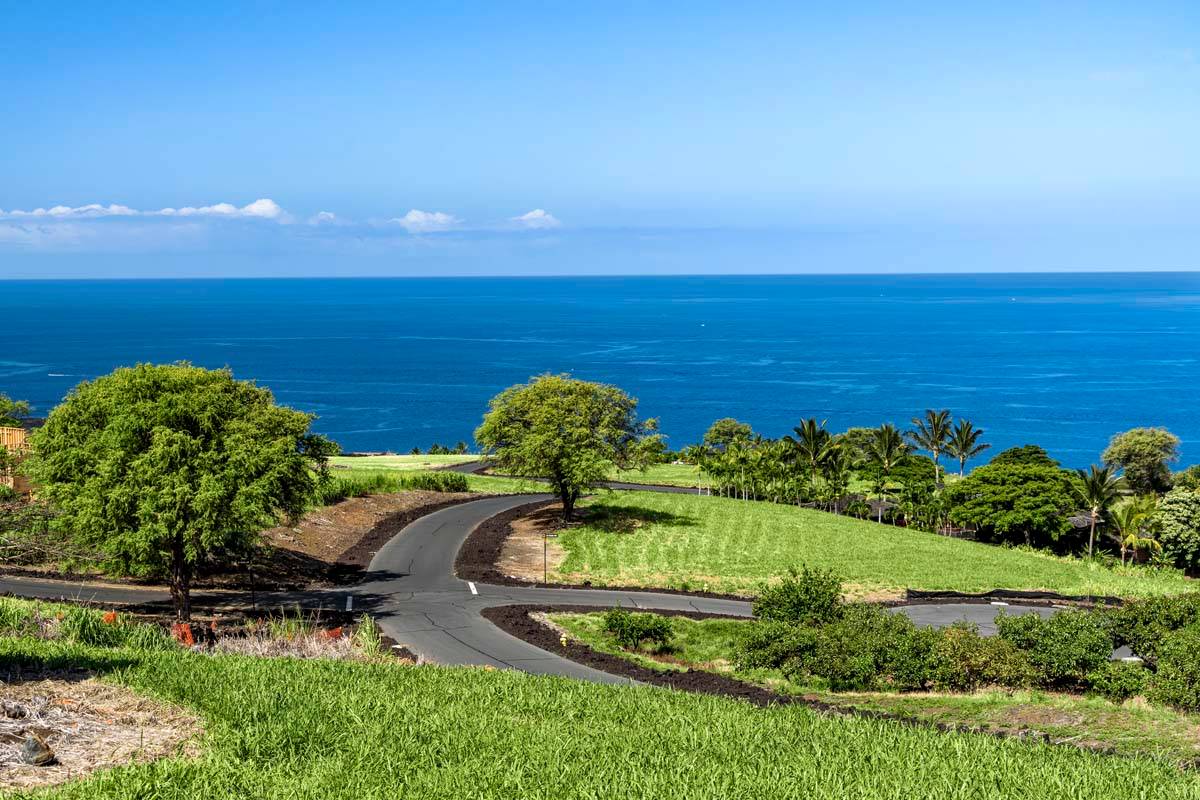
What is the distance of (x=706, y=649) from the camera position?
28594 millimetres

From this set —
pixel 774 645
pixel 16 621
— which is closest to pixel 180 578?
pixel 16 621

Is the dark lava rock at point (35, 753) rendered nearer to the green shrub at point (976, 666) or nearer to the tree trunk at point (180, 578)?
the tree trunk at point (180, 578)

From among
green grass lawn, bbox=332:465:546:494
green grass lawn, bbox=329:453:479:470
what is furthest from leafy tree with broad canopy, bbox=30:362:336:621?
green grass lawn, bbox=329:453:479:470

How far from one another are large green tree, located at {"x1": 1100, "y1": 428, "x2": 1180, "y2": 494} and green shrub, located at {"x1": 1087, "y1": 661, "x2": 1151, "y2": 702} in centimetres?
7014

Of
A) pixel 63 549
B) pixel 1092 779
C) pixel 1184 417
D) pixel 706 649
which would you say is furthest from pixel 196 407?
pixel 1184 417

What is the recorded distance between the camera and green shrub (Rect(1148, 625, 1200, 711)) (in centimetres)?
1927

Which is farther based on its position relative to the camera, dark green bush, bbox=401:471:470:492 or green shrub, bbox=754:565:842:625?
dark green bush, bbox=401:471:470:492

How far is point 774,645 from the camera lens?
79.0 feet

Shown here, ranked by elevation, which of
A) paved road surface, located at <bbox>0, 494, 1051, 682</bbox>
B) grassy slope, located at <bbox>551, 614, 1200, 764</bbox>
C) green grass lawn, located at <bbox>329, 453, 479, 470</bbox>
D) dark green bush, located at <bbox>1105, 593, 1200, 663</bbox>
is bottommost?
paved road surface, located at <bbox>0, 494, 1051, 682</bbox>

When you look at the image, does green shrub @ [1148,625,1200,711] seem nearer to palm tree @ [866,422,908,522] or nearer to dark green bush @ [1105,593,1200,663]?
dark green bush @ [1105,593,1200,663]

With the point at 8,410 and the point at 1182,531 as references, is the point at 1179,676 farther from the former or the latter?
the point at 1182,531

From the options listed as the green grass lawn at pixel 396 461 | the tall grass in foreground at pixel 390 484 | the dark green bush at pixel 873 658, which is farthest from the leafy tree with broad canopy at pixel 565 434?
the dark green bush at pixel 873 658

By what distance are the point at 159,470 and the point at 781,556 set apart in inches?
1122

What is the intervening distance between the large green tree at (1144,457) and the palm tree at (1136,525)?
23.3 m
